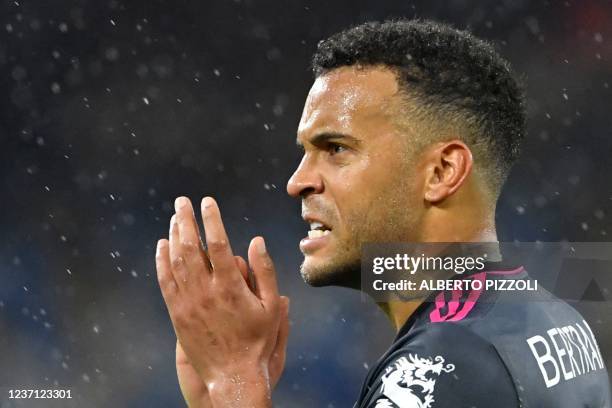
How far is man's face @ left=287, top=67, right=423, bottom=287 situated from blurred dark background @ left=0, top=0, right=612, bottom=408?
4.79m

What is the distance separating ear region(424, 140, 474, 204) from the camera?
6.75ft

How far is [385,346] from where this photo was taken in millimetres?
6746

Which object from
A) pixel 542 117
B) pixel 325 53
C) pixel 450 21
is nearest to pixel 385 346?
pixel 542 117

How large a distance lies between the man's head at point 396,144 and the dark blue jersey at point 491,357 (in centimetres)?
21

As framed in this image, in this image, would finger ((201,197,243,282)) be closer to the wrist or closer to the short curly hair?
the wrist

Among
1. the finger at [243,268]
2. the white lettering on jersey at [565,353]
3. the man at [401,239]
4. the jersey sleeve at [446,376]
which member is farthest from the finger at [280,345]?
the white lettering on jersey at [565,353]

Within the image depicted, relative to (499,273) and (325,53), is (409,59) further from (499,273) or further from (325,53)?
(499,273)

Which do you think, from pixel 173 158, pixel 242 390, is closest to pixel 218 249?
pixel 242 390

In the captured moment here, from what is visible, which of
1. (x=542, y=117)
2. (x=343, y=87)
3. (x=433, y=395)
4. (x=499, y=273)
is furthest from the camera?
(x=542, y=117)

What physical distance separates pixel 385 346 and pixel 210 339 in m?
5.06

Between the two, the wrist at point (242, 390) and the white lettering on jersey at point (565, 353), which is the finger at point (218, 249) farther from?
the white lettering on jersey at point (565, 353)

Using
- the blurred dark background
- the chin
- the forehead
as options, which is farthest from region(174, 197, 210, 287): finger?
the blurred dark background

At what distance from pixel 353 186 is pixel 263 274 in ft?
1.07

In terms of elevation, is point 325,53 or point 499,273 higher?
point 325,53
